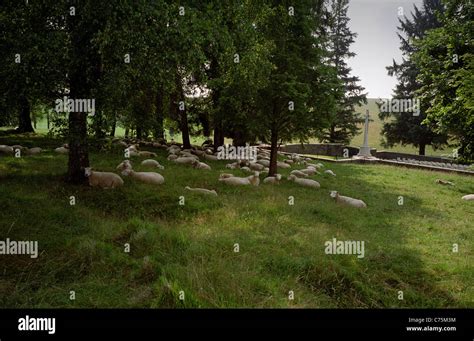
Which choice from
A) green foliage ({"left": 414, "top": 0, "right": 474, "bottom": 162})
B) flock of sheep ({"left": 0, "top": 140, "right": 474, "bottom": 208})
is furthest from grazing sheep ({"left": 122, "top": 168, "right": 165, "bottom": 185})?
green foliage ({"left": 414, "top": 0, "right": 474, "bottom": 162})

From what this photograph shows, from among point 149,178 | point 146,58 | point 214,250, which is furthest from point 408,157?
point 214,250

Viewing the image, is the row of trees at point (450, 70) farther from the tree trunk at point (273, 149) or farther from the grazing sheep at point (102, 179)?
the grazing sheep at point (102, 179)

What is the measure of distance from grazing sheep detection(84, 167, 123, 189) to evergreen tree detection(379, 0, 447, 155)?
114ft

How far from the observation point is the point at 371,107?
148m

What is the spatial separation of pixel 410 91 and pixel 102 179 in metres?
38.4

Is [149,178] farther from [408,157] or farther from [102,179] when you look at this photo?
[408,157]

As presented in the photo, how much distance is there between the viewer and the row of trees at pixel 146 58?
8.70 meters

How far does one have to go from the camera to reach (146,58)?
30.9 ft

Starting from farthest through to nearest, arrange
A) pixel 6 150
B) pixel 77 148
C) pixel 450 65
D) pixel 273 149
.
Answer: pixel 450 65
pixel 273 149
pixel 6 150
pixel 77 148

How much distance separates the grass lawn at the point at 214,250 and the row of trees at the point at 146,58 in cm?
244

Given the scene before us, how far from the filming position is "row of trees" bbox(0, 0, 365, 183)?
8.70m

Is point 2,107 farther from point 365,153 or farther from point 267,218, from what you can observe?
point 365,153

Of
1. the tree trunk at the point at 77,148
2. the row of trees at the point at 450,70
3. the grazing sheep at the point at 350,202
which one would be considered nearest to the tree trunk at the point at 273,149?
the grazing sheep at the point at 350,202
